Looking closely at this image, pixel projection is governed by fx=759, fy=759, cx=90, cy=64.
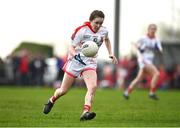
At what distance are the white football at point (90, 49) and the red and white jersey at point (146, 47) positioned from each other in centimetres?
909

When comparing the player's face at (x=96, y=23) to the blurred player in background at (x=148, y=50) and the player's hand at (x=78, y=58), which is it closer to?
the player's hand at (x=78, y=58)

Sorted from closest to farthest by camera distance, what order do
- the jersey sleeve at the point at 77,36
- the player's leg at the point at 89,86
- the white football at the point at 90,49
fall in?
the white football at the point at 90,49, the player's leg at the point at 89,86, the jersey sleeve at the point at 77,36

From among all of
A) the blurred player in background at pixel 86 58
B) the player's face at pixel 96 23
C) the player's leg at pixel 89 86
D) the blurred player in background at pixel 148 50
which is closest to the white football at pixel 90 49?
the blurred player in background at pixel 86 58

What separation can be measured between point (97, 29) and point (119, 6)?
82.3ft

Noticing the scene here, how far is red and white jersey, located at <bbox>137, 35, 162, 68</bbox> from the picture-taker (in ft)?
77.3

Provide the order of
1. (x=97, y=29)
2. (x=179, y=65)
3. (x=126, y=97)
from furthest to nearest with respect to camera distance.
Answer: (x=179, y=65) → (x=126, y=97) → (x=97, y=29)

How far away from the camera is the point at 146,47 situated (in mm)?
23797

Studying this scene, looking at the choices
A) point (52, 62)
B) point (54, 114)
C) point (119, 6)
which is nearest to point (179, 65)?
point (119, 6)

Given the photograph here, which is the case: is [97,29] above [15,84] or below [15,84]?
above

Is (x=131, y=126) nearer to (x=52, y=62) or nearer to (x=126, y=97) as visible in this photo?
(x=126, y=97)

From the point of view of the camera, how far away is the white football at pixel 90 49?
47.3 feet

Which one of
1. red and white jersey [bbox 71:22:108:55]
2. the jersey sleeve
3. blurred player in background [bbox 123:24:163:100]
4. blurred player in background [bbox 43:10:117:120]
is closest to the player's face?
blurred player in background [bbox 43:10:117:120]

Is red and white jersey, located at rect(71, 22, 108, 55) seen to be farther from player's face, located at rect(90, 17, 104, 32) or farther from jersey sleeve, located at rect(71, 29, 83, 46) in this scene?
player's face, located at rect(90, 17, 104, 32)

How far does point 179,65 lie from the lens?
39.8 m
